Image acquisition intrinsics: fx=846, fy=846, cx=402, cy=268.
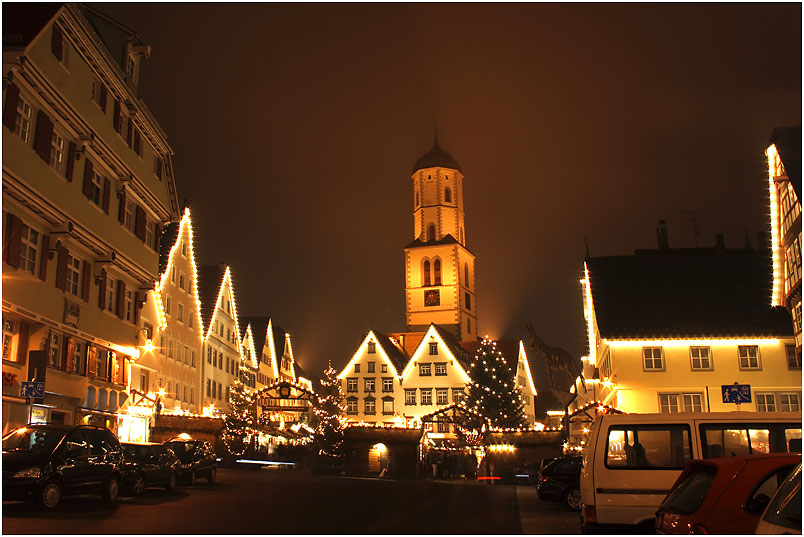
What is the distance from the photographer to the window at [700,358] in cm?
A: 4853

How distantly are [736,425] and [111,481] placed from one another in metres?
14.6

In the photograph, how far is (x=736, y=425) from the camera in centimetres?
1580

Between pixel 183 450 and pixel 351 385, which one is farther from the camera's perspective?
pixel 351 385

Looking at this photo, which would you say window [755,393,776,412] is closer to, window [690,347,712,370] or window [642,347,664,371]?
window [690,347,712,370]

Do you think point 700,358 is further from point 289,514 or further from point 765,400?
point 289,514

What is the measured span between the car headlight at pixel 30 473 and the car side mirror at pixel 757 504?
14.6m

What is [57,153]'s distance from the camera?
2880 cm

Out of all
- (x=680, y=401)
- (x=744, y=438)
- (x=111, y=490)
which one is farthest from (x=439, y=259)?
(x=744, y=438)

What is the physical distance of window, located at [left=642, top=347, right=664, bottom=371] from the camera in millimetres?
48906

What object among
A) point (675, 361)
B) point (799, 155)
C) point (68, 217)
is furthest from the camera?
point (675, 361)

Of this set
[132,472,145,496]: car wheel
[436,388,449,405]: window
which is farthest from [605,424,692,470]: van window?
[436,388,449,405]: window

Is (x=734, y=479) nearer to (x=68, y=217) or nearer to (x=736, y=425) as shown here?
(x=736, y=425)

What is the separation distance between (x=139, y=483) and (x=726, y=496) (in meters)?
18.6

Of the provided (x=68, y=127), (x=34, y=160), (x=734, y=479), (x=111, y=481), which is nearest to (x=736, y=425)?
(x=734, y=479)
